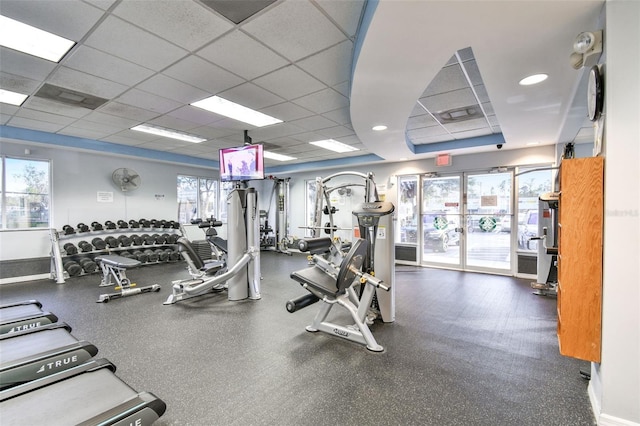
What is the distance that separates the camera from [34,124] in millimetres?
4746

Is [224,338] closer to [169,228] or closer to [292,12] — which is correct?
[292,12]

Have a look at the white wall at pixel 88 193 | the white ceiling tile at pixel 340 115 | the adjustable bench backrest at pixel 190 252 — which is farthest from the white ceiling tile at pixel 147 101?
the white wall at pixel 88 193

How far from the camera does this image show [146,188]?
7148 millimetres

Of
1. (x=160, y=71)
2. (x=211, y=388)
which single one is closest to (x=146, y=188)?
(x=160, y=71)

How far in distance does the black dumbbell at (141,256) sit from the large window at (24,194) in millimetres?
1634

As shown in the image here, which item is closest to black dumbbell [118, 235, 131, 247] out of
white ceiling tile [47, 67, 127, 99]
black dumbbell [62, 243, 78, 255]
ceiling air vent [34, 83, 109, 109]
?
black dumbbell [62, 243, 78, 255]

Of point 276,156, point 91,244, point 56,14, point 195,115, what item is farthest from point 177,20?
point 91,244

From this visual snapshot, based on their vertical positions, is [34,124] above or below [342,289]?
above

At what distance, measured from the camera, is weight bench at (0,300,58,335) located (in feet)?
7.30

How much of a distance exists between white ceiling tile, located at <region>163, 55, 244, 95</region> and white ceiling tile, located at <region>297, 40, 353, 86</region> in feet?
2.74

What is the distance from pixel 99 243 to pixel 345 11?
21.6ft

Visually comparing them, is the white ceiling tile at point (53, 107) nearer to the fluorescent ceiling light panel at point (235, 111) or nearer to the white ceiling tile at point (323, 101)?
the fluorescent ceiling light panel at point (235, 111)

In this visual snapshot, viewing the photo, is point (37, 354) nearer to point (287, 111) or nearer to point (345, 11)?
point (345, 11)

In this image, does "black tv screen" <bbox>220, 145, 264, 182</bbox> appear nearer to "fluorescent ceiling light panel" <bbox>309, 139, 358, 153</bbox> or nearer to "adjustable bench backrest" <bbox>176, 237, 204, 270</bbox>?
"adjustable bench backrest" <bbox>176, 237, 204, 270</bbox>
